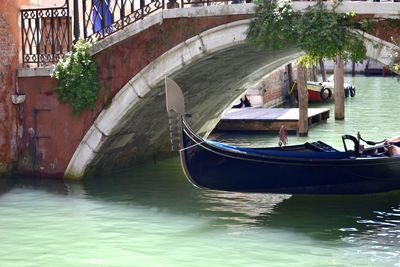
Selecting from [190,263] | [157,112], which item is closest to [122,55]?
[157,112]

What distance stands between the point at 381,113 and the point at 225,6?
7.02 m

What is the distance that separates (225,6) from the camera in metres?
5.88

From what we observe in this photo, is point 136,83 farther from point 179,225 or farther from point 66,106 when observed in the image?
point 179,225

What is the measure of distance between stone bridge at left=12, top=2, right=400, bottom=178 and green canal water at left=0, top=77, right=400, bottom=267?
0.26 m

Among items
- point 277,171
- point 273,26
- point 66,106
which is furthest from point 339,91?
point 273,26

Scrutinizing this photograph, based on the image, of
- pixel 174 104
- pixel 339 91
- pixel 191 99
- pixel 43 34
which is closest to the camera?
pixel 174 104

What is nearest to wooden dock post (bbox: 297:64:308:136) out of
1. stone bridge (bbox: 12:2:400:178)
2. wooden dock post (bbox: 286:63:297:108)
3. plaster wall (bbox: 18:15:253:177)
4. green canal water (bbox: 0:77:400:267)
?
stone bridge (bbox: 12:2:400:178)

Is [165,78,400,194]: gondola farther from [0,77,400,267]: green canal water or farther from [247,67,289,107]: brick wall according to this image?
[247,67,289,107]: brick wall

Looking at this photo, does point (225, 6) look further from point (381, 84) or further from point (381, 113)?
point (381, 84)

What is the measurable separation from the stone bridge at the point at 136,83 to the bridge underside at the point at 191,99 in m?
0.01

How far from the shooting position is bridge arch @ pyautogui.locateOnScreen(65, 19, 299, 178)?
6051 mm

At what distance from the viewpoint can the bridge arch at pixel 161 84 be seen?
605 centimetres

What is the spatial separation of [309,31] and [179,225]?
1.43m

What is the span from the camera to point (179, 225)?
5637 millimetres
